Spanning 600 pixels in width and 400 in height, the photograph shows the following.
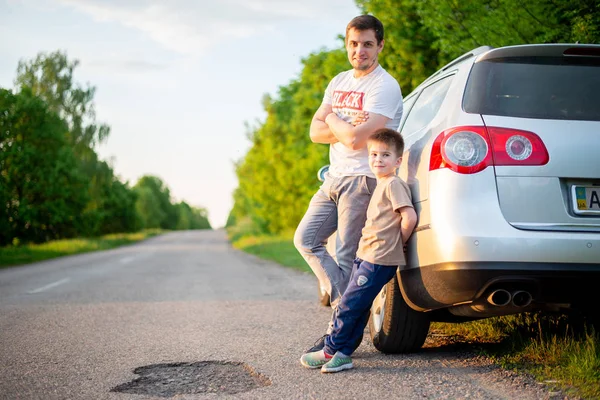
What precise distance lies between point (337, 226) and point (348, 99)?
2.81 ft

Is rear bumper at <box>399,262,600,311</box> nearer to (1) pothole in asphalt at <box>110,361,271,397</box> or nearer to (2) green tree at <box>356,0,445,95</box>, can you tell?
(1) pothole in asphalt at <box>110,361,271,397</box>

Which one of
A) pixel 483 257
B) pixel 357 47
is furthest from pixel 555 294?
pixel 357 47

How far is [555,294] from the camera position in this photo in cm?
304

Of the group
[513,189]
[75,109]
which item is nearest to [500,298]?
[513,189]

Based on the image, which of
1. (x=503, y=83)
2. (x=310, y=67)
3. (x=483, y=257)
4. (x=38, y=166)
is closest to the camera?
(x=483, y=257)

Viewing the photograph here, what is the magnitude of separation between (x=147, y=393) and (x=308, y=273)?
855 centimetres

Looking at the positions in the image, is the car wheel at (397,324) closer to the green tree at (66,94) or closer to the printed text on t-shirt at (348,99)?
the printed text on t-shirt at (348,99)

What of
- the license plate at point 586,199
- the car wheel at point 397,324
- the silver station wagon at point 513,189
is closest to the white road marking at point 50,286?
the car wheel at point 397,324

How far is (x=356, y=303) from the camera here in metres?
3.57

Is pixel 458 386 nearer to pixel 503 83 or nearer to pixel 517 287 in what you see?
pixel 517 287

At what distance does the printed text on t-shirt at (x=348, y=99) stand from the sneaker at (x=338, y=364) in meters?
1.57

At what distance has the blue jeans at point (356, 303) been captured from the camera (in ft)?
11.6

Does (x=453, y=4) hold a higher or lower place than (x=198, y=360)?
higher

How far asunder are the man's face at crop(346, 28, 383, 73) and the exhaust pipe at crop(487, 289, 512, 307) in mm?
1638
